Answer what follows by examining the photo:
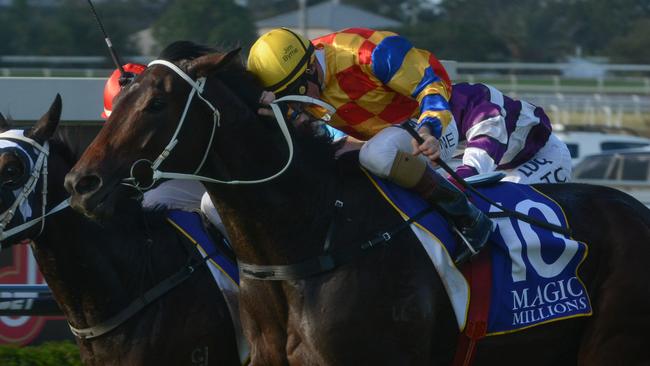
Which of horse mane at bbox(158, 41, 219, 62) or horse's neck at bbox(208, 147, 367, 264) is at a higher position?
horse mane at bbox(158, 41, 219, 62)

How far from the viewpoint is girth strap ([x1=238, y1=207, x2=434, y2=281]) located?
13.3ft

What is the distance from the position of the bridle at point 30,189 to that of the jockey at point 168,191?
0.77 metres

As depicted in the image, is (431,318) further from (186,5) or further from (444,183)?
(186,5)

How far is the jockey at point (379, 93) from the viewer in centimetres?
422

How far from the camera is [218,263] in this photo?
4957mm

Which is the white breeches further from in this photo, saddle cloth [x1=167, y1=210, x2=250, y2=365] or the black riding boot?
saddle cloth [x1=167, y1=210, x2=250, y2=365]

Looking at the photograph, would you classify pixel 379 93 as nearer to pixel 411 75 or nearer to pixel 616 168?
pixel 411 75

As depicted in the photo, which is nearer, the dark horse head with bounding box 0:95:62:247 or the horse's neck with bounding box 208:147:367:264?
the horse's neck with bounding box 208:147:367:264

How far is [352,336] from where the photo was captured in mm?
4000

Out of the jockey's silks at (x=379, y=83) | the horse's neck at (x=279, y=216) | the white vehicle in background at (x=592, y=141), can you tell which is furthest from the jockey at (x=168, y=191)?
the white vehicle in background at (x=592, y=141)

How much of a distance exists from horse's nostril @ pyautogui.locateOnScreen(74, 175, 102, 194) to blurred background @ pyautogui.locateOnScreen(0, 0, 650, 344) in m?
0.98

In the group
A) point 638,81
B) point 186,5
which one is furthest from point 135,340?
point 186,5

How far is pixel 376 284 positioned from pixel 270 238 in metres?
0.41

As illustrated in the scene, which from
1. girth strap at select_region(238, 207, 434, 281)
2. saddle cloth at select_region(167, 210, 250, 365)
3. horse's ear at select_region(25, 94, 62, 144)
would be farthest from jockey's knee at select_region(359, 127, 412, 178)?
horse's ear at select_region(25, 94, 62, 144)
